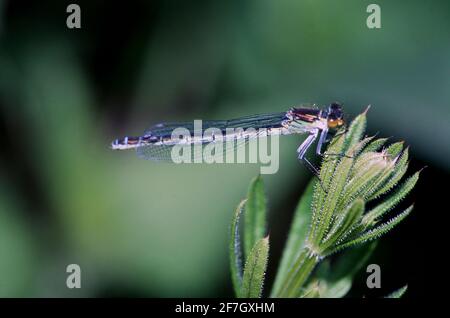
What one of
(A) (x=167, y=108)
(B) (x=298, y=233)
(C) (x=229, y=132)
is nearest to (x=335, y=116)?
(B) (x=298, y=233)

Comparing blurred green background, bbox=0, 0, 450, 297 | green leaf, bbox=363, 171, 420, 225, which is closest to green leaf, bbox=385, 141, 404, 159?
green leaf, bbox=363, 171, 420, 225

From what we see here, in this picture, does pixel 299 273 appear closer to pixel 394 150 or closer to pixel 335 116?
pixel 394 150

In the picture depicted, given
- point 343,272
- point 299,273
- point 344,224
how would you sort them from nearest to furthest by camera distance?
point 344,224 < point 299,273 < point 343,272

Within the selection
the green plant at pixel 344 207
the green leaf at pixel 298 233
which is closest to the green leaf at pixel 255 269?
the green plant at pixel 344 207

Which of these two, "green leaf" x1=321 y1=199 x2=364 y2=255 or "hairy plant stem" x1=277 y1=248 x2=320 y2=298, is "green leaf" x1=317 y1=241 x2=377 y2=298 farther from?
"green leaf" x1=321 y1=199 x2=364 y2=255

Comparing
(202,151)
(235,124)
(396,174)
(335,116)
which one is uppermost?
(335,116)

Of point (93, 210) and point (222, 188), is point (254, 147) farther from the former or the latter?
point (93, 210)

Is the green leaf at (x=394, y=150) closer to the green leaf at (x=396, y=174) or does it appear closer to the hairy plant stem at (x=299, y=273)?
the green leaf at (x=396, y=174)
